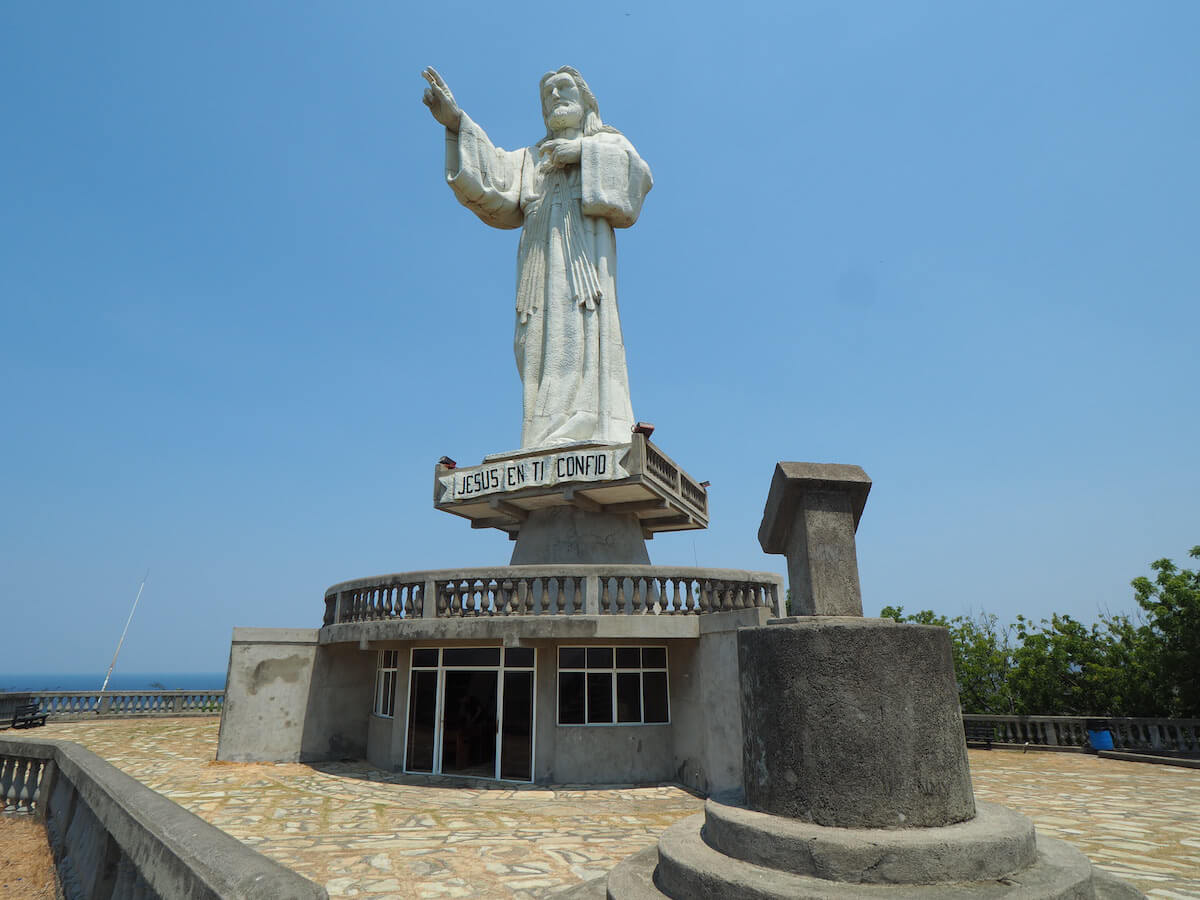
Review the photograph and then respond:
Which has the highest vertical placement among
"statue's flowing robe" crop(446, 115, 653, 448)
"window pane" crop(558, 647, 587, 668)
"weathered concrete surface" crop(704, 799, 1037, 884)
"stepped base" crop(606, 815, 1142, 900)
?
"statue's flowing robe" crop(446, 115, 653, 448)

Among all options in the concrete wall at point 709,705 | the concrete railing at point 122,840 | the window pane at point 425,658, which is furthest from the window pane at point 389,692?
the concrete railing at point 122,840

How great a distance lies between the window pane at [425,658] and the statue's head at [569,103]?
48.1 ft

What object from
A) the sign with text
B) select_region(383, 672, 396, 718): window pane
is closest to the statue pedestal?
the sign with text

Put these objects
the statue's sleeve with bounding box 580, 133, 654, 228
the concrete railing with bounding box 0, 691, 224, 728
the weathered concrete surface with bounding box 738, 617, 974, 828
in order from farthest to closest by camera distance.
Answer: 1. the concrete railing with bounding box 0, 691, 224, 728
2. the statue's sleeve with bounding box 580, 133, 654, 228
3. the weathered concrete surface with bounding box 738, 617, 974, 828

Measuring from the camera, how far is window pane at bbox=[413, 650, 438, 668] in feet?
46.3

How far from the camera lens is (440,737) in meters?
13.7

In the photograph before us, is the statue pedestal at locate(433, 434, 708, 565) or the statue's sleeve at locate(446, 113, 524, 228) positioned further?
the statue's sleeve at locate(446, 113, 524, 228)

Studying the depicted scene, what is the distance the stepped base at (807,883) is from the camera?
3900 millimetres

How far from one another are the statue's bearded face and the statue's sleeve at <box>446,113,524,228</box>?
5.54ft

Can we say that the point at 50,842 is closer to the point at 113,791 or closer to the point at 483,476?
the point at 113,791

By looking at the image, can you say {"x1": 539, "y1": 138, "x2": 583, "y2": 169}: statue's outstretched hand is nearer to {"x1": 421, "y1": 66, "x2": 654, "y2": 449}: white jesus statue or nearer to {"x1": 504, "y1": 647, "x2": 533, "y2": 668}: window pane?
{"x1": 421, "y1": 66, "x2": 654, "y2": 449}: white jesus statue

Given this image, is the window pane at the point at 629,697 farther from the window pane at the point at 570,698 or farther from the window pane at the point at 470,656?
the window pane at the point at 470,656

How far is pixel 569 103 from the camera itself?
794 inches

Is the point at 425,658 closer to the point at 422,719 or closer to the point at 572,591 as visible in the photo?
the point at 422,719
